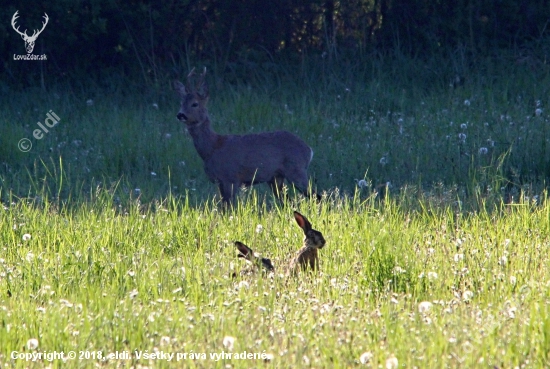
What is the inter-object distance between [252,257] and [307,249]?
33cm

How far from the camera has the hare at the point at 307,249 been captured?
15.0 ft

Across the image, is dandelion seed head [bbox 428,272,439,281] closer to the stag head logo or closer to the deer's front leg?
the deer's front leg

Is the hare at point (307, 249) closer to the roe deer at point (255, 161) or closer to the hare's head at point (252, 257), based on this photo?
the hare's head at point (252, 257)

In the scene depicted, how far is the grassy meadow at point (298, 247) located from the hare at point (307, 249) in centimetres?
8

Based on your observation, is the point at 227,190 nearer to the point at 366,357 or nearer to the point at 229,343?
the point at 229,343

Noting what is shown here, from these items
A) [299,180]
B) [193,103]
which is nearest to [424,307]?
[299,180]

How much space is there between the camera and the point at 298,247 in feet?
16.6

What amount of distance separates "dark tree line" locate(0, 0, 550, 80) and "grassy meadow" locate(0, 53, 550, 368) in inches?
79.7

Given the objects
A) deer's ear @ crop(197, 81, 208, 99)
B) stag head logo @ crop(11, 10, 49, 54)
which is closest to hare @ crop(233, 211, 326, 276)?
deer's ear @ crop(197, 81, 208, 99)

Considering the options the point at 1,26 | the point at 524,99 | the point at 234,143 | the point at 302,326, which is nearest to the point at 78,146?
the point at 234,143

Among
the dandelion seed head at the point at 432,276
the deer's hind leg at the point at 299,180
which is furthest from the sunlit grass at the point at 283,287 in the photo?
the deer's hind leg at the point at 299,180

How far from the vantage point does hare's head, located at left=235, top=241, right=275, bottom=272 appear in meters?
4.48

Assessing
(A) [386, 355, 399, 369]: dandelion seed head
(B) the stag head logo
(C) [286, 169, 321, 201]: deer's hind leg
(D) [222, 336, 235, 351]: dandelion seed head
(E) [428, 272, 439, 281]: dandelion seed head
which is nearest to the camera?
(A) [386, 355, 399, 369]: dandelion seed head

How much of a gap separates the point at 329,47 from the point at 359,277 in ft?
25.3
